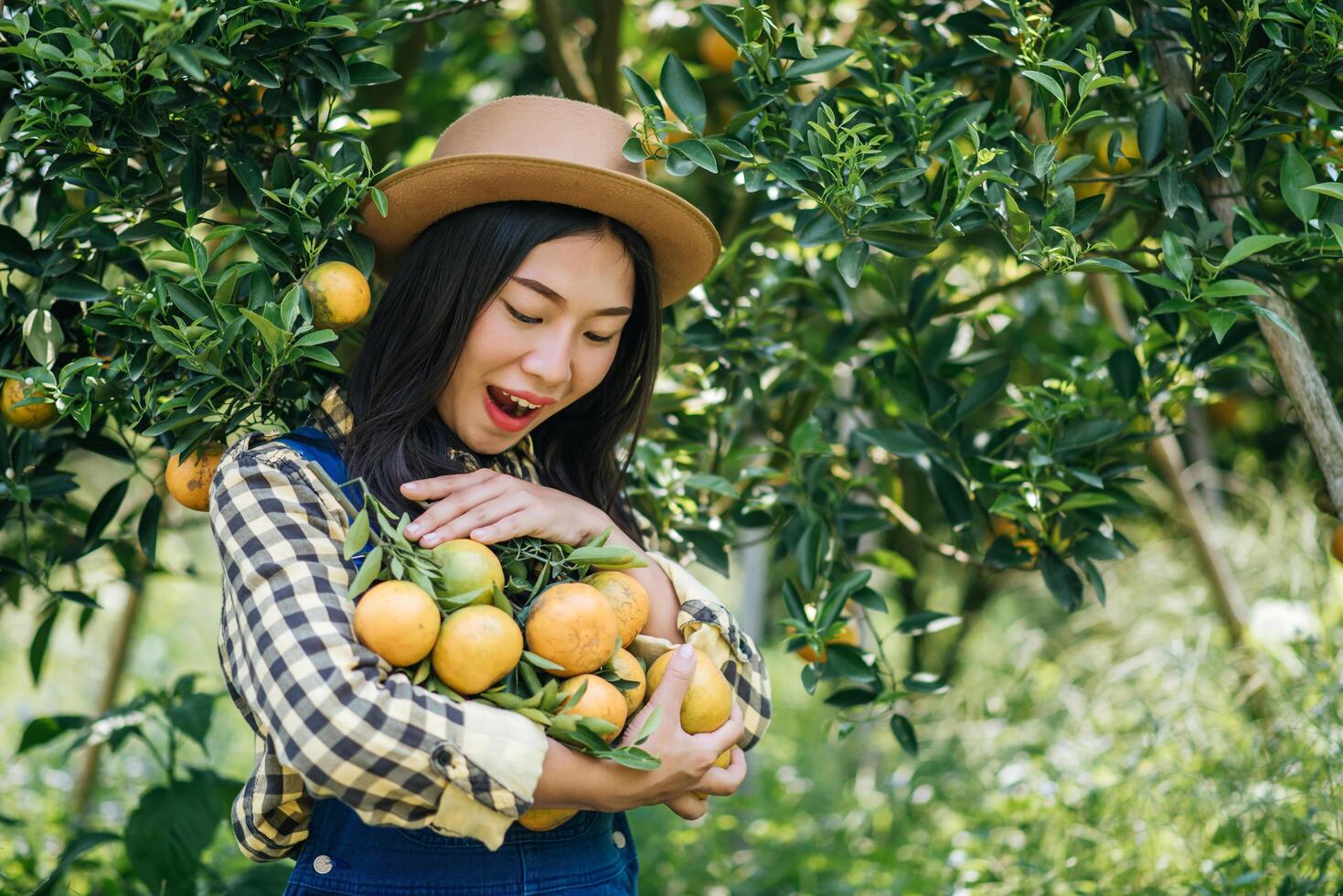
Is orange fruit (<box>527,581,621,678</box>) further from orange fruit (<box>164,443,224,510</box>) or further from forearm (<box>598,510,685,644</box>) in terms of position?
orange fruit (<box>164,443,224,510</box>)

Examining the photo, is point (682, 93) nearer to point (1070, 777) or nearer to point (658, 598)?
point (658, 598)

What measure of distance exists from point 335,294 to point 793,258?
1.12 meters

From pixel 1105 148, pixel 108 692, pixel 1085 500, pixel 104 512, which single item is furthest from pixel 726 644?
pixel 108 692

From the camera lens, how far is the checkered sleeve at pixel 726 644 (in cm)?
157

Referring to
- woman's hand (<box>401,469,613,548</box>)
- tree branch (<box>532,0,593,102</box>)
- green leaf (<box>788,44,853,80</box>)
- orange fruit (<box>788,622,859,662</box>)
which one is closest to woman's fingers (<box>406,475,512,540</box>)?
woman's hand (<box>401,469,613,548</box>)

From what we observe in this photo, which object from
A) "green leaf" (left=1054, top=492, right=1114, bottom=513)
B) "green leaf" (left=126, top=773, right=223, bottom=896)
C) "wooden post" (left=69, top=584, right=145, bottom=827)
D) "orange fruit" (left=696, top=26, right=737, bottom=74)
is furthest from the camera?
"wooden post" (left=69, top=584, right=145, bottom=827)

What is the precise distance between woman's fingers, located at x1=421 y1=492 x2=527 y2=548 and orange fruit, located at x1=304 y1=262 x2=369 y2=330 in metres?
0.32

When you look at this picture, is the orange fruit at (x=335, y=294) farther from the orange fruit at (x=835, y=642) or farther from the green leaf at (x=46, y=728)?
the green leaf at (x=46, y=728)

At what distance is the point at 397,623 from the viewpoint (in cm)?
118

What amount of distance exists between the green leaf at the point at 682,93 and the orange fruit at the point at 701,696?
0.74 metres

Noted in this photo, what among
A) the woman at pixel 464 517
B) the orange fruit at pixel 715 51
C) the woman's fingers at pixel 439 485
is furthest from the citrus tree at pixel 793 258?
the orange fruit at pixel 715 51

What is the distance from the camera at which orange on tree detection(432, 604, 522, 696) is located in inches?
47.3

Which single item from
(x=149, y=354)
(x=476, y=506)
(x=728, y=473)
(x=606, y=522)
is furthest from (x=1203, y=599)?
(x=149, y=354)

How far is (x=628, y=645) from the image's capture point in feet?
4.86
